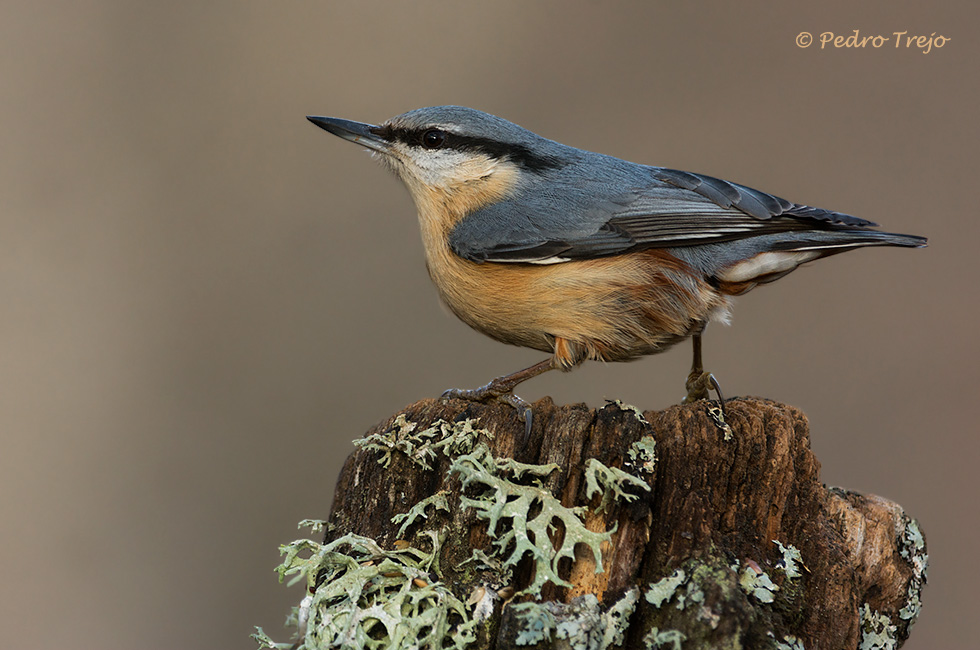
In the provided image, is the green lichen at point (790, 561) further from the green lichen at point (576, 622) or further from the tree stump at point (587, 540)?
the green lichen at point (576, 622)

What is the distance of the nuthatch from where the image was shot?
304cm

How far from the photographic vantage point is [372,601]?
201 cm

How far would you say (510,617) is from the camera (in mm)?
1882

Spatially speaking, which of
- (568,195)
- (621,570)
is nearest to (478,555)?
(621,570)

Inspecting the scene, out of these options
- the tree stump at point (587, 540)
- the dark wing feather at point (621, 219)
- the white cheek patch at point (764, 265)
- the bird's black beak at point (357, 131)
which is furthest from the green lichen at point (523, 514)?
the bird's black beak at point (357, 131)

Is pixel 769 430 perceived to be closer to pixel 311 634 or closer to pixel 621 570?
pixel 621 570

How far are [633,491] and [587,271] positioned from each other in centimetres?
123

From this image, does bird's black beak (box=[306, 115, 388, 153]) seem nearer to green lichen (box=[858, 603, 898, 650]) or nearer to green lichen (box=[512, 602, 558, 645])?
green lichen (box=[512, 602, 558, 645])

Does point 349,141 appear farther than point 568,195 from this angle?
Yes

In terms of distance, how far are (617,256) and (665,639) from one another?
1.60 meters

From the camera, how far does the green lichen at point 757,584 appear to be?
6.36 ft

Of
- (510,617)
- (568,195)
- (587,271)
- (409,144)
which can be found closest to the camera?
(510,617)

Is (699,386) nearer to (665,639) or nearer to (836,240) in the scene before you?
(836,240)

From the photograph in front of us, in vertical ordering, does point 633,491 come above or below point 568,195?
below
